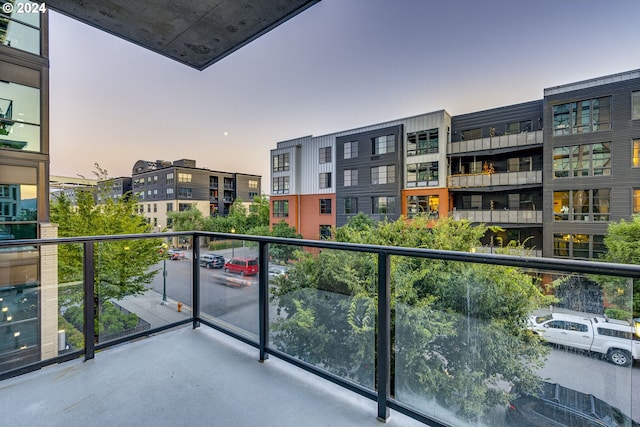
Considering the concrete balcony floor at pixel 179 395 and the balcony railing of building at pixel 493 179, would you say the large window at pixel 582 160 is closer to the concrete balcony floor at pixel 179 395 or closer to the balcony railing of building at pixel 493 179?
the balcony railing of building at pixel 493 179

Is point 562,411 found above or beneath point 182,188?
beneath

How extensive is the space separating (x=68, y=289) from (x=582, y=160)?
1625 cm

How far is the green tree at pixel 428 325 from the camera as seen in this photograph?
1195 mm

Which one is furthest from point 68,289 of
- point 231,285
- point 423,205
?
point 423,205

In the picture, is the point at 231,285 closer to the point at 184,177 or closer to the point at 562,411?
the point at 562,411

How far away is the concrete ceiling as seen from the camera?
195cm

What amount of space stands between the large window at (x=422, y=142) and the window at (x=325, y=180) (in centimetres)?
530

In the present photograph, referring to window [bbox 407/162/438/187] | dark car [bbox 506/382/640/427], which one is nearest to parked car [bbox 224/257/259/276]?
dark car [bbox 506/382/640/427]

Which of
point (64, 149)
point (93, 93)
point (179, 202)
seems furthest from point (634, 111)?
point (179, 202)

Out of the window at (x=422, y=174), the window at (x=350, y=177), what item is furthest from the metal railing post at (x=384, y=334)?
the window at (x=350, y=177)

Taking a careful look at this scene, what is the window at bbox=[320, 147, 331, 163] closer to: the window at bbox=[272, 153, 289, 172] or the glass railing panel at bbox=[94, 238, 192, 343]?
the window at bbox=[272, 153, 289, 172]

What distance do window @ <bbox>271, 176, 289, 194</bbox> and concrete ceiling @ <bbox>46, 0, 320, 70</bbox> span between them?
17.6 metres

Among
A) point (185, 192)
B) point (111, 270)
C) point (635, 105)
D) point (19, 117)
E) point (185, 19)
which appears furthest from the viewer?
point (185, 192)

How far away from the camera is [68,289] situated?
221 centimetres
